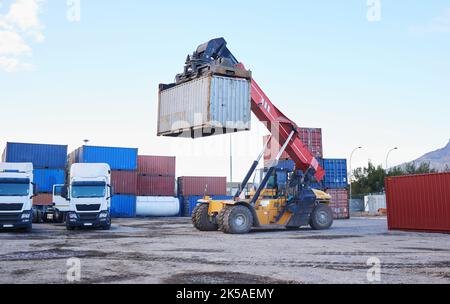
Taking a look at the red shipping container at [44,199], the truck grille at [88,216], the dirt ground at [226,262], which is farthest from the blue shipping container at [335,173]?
the red shipping container at [44,199]

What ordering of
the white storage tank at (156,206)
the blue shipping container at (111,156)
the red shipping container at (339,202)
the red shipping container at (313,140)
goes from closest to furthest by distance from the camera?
the red shipping container at (313,140)
the red shipping container at (339,202)
the blue shipping container at (111,156)
the white storage tank at (156,206)

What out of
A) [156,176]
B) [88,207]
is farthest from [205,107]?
[156,176]

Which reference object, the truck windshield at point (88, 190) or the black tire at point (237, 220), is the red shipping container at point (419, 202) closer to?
the black tire at point (237, 220)

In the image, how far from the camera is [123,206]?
39.1 meters

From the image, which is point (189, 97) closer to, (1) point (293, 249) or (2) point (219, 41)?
(2) point (219, 41)

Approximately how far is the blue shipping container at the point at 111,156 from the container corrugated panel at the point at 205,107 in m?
20.7

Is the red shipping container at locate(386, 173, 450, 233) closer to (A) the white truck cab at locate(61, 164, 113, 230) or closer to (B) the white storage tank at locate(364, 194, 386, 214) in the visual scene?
(A) the white truck cab at locate(61, 164, 113, 230)

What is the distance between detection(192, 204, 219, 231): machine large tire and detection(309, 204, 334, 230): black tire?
184 inches

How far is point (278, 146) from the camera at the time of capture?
20641 millimetres

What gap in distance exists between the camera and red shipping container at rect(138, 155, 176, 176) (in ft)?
140

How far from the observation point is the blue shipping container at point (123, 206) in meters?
38.8

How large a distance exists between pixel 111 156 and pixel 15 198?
19.1 m

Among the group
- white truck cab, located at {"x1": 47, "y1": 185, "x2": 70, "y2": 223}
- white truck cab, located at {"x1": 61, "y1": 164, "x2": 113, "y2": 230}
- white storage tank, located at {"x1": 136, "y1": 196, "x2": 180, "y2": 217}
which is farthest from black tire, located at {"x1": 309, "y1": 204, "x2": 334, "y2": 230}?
white storage tank, located at {"x1": 136, "y1": 196, "x2": 180, "y2": 217}
